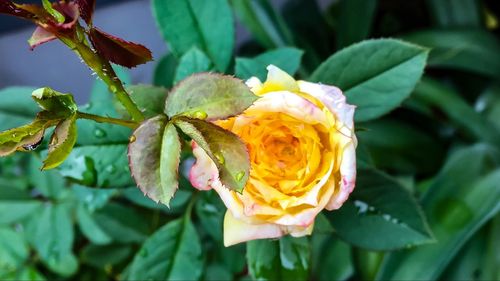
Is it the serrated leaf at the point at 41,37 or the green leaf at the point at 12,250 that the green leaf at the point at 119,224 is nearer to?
the green leaf at the point at 12,250

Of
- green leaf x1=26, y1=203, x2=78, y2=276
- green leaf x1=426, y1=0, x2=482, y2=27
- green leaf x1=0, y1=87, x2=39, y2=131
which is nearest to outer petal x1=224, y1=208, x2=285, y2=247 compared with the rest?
green leaf x1=0, y1=87, x2=39, y2=131

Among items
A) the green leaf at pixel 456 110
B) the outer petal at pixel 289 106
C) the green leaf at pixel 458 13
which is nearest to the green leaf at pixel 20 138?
the outer petal at pixel 289 106

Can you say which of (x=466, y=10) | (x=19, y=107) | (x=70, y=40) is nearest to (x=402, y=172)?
(x=466, y=10)

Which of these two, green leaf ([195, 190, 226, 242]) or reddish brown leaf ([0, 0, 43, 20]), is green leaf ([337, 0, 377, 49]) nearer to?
green leaf ([195, 190, 226, 242])

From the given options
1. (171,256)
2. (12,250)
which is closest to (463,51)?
(171,256)

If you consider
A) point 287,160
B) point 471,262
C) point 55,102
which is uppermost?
point 55,102

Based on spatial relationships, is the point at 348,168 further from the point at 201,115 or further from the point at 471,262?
the point at 471,262
